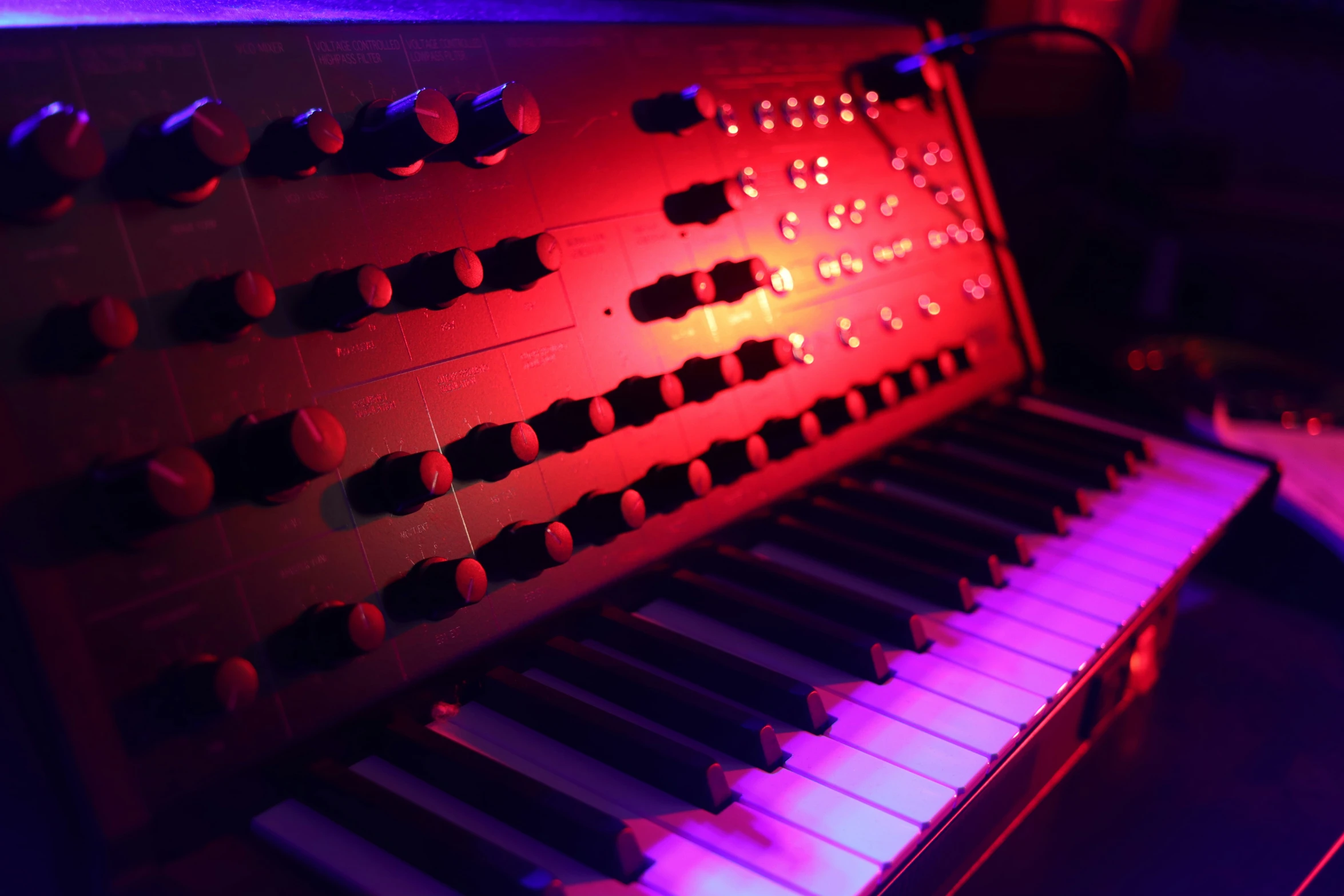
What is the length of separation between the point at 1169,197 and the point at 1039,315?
17.0 inches

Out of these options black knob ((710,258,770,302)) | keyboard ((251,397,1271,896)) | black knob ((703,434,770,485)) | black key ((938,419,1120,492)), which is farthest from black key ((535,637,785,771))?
black key ((938,419,1120,492))

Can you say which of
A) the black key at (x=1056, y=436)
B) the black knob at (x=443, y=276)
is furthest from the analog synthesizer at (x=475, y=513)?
the black key at (x=1056, y=436)

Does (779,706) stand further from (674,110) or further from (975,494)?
(674,110)

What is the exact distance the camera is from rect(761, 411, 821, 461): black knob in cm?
94

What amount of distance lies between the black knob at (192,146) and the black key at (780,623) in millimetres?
471

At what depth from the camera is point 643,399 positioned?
790 mm

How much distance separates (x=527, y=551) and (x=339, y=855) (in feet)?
0.79

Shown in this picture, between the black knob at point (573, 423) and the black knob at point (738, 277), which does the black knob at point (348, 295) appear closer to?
the black knob at point (573, 423)

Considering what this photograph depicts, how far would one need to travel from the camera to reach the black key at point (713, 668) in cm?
66

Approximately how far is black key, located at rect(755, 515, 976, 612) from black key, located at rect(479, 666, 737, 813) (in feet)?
1.06

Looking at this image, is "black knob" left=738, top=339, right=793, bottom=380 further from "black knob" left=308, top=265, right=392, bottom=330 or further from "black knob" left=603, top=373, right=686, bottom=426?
"black knob" left=308, top=265, right=392, bottom=330

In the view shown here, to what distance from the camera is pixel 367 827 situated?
545 millimetres

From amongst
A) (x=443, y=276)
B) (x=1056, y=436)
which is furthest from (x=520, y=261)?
(x=1056, y=436)

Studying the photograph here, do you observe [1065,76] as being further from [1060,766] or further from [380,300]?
[380,300]
